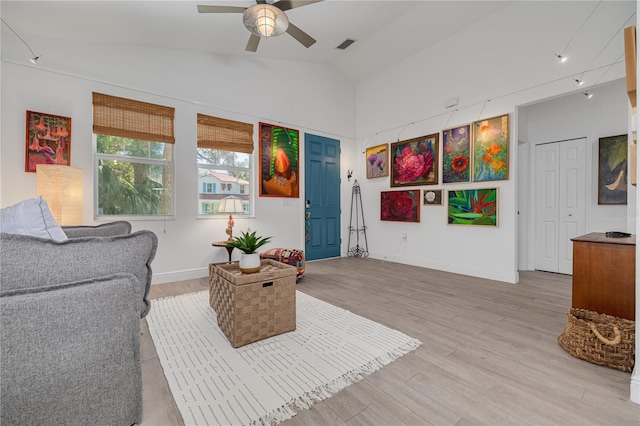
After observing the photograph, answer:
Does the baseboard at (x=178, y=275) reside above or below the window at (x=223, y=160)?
below

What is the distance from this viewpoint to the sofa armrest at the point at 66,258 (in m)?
0.96

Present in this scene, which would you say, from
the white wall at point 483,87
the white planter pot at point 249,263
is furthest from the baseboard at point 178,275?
the white wall at point 483,87

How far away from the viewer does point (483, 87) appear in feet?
13.4

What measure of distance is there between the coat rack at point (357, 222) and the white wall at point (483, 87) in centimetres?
24

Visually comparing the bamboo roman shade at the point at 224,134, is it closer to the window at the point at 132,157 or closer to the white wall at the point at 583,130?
the window at the point at 132,157

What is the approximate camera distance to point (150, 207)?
12.5 ft

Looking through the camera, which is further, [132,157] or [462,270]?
[462,270]

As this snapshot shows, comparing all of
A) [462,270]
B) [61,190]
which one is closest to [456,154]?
[462,270]

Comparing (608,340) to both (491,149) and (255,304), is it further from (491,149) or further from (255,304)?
(491,149)

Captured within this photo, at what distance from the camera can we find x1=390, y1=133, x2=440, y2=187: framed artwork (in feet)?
15.3

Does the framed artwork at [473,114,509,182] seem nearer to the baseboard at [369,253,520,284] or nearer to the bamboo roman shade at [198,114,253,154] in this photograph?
the baseboard at [369,253,520,284]

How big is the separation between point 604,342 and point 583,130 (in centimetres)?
399

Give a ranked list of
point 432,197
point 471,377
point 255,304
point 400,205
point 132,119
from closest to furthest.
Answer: point 471,377, point 255,304, point 132,119, point 432,197, point 400,205

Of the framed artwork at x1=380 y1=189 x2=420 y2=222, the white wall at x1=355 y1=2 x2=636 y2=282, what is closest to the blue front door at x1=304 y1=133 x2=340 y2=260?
the white wall at x1=355 y1=2 x2=636 y2=282
